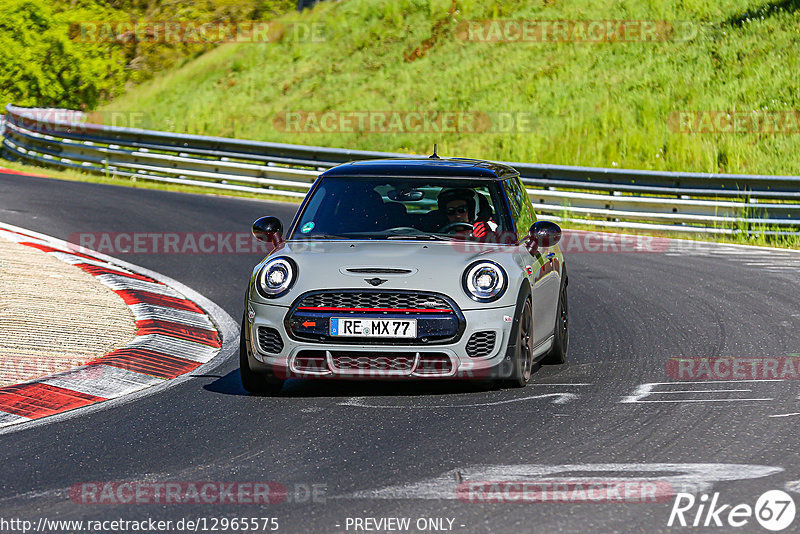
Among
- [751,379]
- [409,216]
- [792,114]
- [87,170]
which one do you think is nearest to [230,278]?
[409,216]

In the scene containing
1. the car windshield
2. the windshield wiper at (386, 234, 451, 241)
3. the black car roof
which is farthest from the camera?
the black car roof

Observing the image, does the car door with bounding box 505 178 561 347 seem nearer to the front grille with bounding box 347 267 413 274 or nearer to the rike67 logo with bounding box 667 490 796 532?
the front grille with bounding box 347 267 413 274

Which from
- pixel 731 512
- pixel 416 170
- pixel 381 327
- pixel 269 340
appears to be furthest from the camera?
pixel 416 170

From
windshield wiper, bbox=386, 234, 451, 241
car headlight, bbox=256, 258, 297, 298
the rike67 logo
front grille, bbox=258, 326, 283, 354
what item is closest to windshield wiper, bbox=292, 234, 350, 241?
windshield wiper, bbox=386, 234, 451, 241

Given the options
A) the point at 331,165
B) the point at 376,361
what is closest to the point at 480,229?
the point at 376,361

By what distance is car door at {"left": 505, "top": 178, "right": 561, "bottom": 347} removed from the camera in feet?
25.8

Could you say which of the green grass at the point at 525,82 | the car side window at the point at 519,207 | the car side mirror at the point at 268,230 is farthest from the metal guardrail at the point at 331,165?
the car side mirror at the point at 268,230

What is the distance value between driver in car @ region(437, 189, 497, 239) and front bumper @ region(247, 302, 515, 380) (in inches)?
36.8

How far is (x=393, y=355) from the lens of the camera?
705 centimetres

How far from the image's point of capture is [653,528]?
4.54 meters

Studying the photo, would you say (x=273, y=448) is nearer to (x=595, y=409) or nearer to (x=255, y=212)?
(x=595, y=409)

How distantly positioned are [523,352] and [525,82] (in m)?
25.4

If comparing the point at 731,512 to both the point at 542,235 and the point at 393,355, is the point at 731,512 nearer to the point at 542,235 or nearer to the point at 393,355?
the point at 393,355

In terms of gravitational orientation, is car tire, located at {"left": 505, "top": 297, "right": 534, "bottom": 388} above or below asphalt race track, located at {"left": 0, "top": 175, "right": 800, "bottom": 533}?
above
